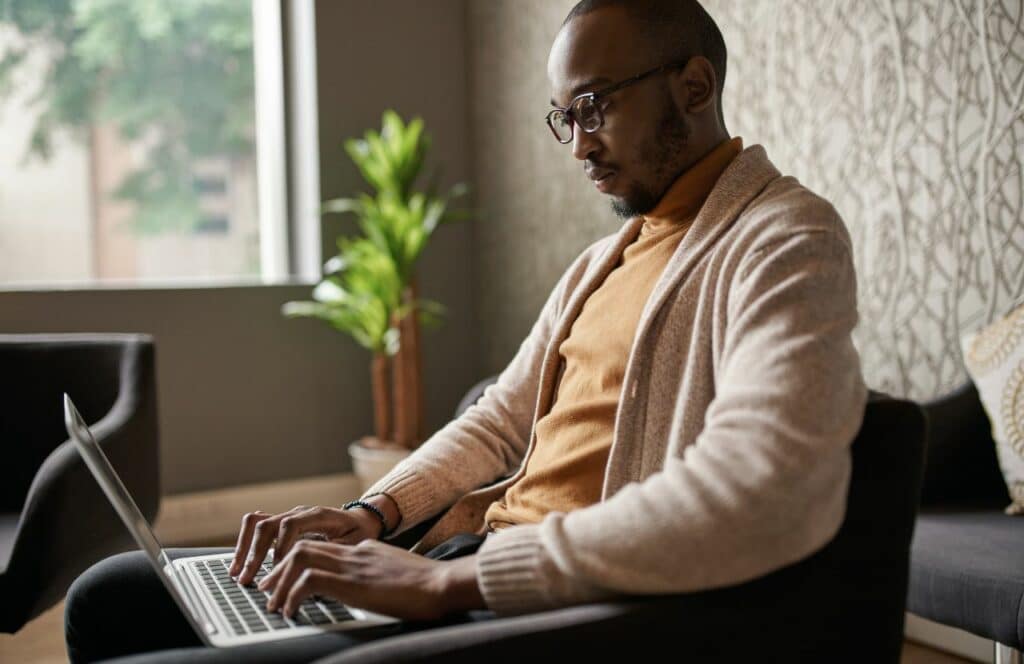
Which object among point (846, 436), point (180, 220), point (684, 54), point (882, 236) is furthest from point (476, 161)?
point (846, 436)

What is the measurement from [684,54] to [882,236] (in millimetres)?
1441

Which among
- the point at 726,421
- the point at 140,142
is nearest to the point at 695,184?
the point at 726,421

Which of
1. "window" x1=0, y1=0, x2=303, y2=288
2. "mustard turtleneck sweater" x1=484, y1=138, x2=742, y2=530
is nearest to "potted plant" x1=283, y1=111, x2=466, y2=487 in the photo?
"window" x1=0, y1=0, x2=303, y2=288

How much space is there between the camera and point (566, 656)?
0.93m

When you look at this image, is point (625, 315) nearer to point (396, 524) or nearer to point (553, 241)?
point (396, 524)

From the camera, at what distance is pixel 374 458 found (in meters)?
3.57

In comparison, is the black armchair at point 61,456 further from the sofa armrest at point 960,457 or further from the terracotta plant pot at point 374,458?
the sofa armrest at point 960,457

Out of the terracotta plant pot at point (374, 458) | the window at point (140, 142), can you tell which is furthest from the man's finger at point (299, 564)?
the window at point (140, 142)

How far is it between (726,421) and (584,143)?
51 cm

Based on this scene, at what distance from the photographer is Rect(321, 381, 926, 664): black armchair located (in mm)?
924

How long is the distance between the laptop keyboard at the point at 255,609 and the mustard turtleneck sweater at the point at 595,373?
0.97 ft

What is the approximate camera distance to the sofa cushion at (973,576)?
1.65m

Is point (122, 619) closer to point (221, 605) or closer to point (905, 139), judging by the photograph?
point (221, 605)

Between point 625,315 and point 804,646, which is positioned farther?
point 625,315
